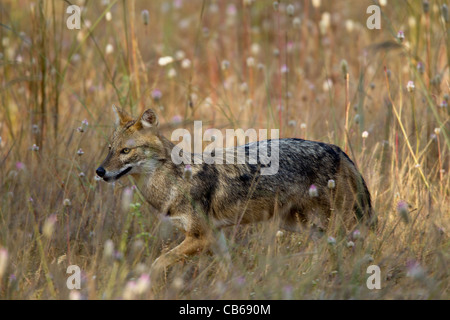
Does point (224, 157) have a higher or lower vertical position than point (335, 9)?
lower

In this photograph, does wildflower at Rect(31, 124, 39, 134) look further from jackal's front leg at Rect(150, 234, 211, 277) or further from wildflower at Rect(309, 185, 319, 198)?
wildflower at Rect(309, 185, 319, 198)

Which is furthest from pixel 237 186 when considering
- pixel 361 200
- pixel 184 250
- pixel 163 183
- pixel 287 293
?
pixel 287 293

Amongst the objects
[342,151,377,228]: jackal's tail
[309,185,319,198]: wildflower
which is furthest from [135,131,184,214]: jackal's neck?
[342,151,377,228]: jackal's tail

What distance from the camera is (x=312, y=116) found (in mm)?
7555

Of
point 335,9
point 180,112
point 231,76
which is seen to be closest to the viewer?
point 180,112

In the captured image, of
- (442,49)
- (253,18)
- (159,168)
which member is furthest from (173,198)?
(253,18)

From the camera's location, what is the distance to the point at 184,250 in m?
4.61

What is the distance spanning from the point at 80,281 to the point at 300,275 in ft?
5.00

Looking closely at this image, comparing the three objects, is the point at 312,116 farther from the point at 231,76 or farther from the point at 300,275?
the point at 300,275

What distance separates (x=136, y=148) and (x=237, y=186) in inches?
34.9

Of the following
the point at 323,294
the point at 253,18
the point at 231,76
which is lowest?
the point at 323,294

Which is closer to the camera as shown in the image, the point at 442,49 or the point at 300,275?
the point at 300,275

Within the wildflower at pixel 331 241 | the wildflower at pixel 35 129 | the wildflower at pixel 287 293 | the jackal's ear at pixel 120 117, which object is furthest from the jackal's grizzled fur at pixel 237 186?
the wildflower at pixel 35 129

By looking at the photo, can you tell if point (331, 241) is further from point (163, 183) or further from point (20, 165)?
point (20, 165)
